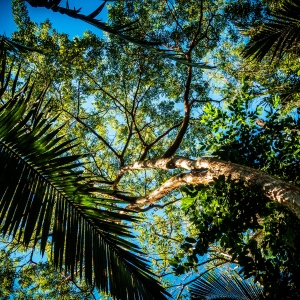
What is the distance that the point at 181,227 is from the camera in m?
9.97

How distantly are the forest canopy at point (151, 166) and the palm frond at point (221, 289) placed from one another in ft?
0.04

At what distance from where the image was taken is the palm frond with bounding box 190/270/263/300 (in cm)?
332

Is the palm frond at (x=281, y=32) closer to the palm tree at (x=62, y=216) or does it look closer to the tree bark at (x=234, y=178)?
the tree bark at (x=234, y=178)

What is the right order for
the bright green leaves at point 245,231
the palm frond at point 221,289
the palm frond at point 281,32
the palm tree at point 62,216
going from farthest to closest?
the palm frond at point 281,32, the palm frond at point 221,289, the bright green leaves at point 245,231, the palm tree at point 62,216

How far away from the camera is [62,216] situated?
1.86 metres

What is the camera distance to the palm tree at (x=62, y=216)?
→ 1.76 meters

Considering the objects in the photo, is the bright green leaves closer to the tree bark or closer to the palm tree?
the tree bark

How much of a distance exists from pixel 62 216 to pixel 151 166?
4320 millimetres

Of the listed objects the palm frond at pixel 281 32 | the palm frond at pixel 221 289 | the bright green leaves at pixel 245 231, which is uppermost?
the palm frond at pixel 281 32

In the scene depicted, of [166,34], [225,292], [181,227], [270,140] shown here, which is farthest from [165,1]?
[225,292]

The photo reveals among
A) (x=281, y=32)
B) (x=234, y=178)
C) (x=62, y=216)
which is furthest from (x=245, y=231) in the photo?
(x=281, y=32)

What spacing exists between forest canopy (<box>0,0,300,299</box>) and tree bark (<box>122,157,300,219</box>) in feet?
0.07

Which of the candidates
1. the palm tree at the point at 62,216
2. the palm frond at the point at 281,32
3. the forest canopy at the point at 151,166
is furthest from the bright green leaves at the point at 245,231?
the palm frond at the point at 281,32

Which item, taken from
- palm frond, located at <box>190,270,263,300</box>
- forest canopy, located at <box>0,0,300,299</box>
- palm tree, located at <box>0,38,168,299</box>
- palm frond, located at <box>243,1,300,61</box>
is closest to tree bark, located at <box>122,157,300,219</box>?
forest canopy, located at <box>0,0,300,299</box>
